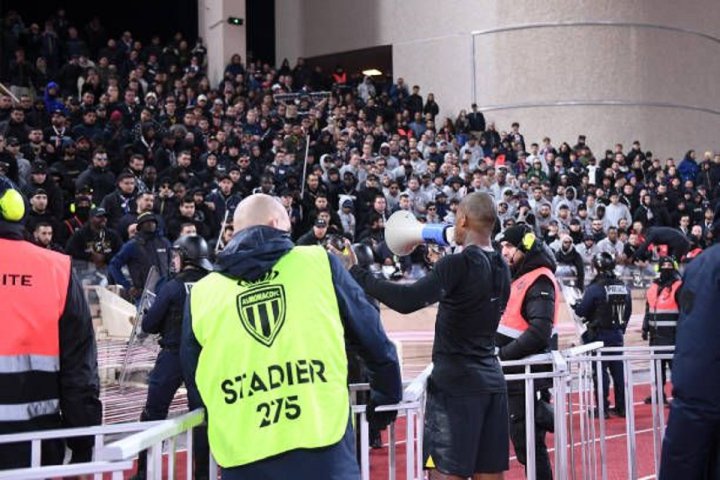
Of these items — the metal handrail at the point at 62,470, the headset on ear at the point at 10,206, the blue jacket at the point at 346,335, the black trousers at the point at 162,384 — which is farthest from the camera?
the black trousers at the point at 162,384

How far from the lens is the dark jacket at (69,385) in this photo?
3908 mm

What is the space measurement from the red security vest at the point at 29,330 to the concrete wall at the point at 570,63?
26035mm

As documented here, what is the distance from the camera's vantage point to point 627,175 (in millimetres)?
24984

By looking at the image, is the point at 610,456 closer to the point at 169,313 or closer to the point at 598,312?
the point at 598,312

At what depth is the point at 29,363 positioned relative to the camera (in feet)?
12.8

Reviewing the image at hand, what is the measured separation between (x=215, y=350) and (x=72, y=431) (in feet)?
2.20

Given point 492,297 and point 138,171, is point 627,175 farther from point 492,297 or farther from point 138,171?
point 492,297

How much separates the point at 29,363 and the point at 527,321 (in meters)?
3.41

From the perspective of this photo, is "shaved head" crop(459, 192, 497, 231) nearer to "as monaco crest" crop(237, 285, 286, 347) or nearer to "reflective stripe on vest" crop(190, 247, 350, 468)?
"reflective stripe on vest" crop(190, 247, 350, 468)

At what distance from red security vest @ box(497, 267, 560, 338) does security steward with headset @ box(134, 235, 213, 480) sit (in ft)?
6.91

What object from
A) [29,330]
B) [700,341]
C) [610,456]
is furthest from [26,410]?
[610,456]

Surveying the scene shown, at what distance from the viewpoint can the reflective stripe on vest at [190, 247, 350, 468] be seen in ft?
11.1

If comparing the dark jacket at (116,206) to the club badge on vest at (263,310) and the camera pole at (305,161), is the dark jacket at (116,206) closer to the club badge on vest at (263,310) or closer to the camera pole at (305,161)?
the camera pole at (305,161)

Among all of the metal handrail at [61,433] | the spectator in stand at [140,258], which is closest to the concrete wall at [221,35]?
the spectator in stand at [140,258]
